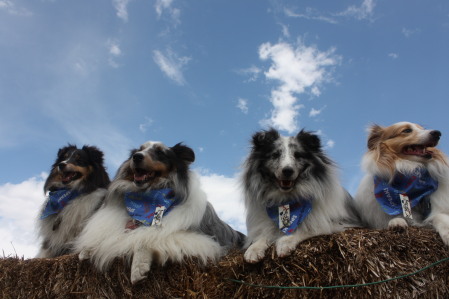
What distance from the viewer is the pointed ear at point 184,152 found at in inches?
201

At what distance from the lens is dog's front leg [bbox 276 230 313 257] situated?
3.43m

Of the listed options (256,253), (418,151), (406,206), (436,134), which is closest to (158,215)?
(256,253)

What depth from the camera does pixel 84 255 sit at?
3977 millimetres

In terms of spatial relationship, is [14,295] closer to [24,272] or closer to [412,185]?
[24,272]

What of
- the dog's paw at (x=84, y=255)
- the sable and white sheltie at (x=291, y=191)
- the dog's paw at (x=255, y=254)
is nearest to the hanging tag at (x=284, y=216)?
the sable and white sheltie at (x=291, y=191)

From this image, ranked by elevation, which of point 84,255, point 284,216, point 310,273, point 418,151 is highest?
point 418,151

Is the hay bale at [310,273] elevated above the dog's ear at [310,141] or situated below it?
below

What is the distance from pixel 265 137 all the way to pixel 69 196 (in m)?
3.00

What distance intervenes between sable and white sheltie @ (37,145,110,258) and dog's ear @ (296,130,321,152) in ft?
9.86

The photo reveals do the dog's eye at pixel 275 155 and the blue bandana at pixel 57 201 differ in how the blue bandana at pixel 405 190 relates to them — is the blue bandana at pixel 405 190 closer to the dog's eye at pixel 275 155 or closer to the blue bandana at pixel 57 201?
the dog's eye at pixel 275 155

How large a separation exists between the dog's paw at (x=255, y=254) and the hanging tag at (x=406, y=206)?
1644mm

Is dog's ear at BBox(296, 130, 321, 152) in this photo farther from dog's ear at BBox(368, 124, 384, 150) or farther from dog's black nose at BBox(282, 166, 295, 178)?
dog's ear at BBox(368, 124, 384, 150)

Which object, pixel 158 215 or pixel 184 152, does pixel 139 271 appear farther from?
pixel 184 152

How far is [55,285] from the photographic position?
13.0 ft
